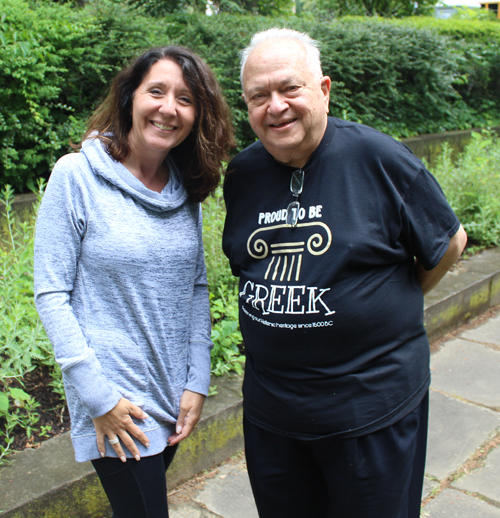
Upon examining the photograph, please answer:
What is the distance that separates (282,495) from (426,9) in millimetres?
16544

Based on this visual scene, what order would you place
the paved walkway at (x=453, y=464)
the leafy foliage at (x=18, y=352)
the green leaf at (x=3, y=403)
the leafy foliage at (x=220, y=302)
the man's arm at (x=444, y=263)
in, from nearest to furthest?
1. the man's arm at (x=444, y=263)
2. the green leaf at (x=3, y=403)
3. the leafy foliage at (x=18, y=352)
4. the paved walkway at (x=453, y=464)
5. the leafy foliage at (x=220, y=302)

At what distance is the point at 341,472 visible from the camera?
5.56ft

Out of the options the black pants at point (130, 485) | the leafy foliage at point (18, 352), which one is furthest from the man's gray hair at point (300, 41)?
the leafy foliage at point (18, 352)

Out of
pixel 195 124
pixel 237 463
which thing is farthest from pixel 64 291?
pixel 237 463

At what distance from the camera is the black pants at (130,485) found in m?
1.66

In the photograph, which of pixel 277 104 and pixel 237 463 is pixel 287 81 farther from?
pixel 237 463

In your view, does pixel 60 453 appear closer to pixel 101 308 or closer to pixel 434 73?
pixel 101 308

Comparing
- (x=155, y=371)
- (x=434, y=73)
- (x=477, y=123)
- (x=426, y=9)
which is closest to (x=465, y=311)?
(x=155, y=371)

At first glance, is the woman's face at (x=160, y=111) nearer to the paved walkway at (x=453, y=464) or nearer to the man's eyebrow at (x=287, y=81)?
the man's eyebrow at (x=287, y=81)

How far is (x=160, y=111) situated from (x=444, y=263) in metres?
1.01

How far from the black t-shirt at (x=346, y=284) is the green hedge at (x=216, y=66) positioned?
308cm

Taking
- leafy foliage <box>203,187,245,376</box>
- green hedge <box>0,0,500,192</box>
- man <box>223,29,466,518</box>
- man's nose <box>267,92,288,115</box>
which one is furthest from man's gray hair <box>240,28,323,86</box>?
green hedge <box>0,0,500,192</box>

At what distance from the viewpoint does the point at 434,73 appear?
852cm

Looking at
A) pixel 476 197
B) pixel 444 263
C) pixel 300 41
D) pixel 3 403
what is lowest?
pixel 476 197
